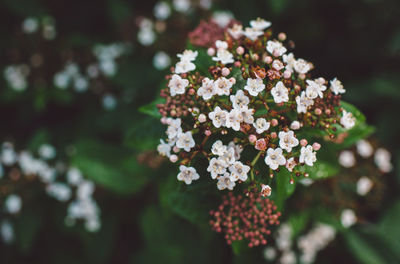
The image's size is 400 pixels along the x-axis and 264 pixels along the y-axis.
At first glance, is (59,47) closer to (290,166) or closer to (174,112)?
(174,112)

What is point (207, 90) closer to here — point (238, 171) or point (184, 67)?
point (184, 67)

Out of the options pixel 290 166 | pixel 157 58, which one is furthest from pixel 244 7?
pixel 290 166

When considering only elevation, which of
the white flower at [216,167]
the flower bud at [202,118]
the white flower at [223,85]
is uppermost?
the white flower at [223,85]

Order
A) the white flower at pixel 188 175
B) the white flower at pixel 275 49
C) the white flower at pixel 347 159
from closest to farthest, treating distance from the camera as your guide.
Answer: the white flower at pixel 188 175, the white flower at pixel 275 49, the white flower at pixel 347 159

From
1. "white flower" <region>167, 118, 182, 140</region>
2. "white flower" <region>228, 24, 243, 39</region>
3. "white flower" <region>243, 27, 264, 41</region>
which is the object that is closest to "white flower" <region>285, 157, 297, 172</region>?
"white flower" <region>167, 118, 182, 140</region>

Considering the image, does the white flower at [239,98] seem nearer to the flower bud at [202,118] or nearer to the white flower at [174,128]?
the flower bud at [202,118]

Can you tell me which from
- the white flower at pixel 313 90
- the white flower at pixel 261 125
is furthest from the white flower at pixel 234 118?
the white flower at pixel 313 90
